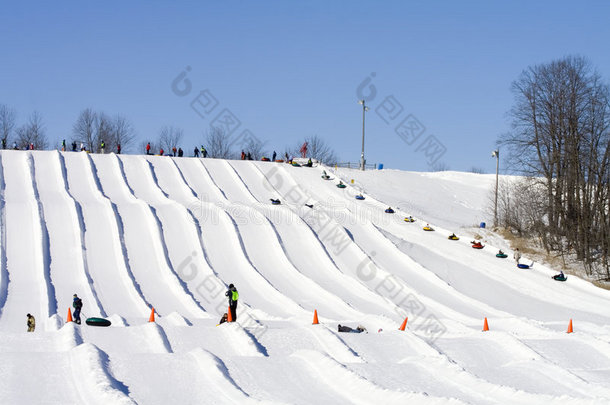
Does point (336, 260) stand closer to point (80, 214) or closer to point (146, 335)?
point (80, 214)

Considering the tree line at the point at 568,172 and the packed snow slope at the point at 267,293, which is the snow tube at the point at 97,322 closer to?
the packed snow slope at the point at 267,293

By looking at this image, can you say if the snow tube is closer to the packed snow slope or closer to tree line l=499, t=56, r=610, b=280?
the packed snow slope

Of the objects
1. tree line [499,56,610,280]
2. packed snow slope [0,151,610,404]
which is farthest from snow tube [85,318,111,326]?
tree line [499,56,610,280]

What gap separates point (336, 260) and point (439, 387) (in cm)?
1855

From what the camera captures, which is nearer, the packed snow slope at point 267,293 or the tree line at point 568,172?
the packed snow slope at point 267,293

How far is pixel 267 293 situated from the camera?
26.2 meters

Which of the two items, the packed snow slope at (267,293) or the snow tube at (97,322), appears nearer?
the packed snow slope at (267,293)

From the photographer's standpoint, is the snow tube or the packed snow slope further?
the snow tube

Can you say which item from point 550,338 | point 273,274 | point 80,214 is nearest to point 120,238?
A: point 80,214

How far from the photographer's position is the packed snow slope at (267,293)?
12531 mm

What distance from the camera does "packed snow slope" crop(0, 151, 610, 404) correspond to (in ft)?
41.1

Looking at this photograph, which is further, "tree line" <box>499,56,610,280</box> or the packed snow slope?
"tree line" <box>499,56,610,280</box>

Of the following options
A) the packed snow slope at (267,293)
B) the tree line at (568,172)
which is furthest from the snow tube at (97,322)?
the tree line at (568,172)

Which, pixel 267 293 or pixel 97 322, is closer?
pixel 97 322
